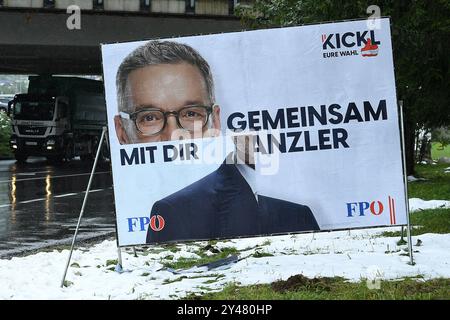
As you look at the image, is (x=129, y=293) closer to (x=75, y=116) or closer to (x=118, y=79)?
(x=118, y=79)

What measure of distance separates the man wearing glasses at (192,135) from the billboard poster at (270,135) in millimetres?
10

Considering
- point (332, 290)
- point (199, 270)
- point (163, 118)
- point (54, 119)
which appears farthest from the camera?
point (54, 119)

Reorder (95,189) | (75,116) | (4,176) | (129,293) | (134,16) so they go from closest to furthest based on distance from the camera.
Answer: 1. (129,293)
2. (95,189)
3. (4,176)
4. (134,16)
5. (75,116)

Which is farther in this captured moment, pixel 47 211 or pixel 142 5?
pixel 142 5

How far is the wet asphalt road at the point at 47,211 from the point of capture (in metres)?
12.4

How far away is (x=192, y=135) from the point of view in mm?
7934

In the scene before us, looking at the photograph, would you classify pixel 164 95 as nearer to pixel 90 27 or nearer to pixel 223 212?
pixel 223 212

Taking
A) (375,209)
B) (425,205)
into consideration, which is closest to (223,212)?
(375,209)

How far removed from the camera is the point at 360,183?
26.0 ft

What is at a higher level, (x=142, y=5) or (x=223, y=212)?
(x=142, y=5)

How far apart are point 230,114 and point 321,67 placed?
1.05 meters

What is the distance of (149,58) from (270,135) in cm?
150

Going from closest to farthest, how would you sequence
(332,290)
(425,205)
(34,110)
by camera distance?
(332,290)
(425,205)
(34,110)

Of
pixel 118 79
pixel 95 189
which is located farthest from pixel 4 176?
pixel 118 79
